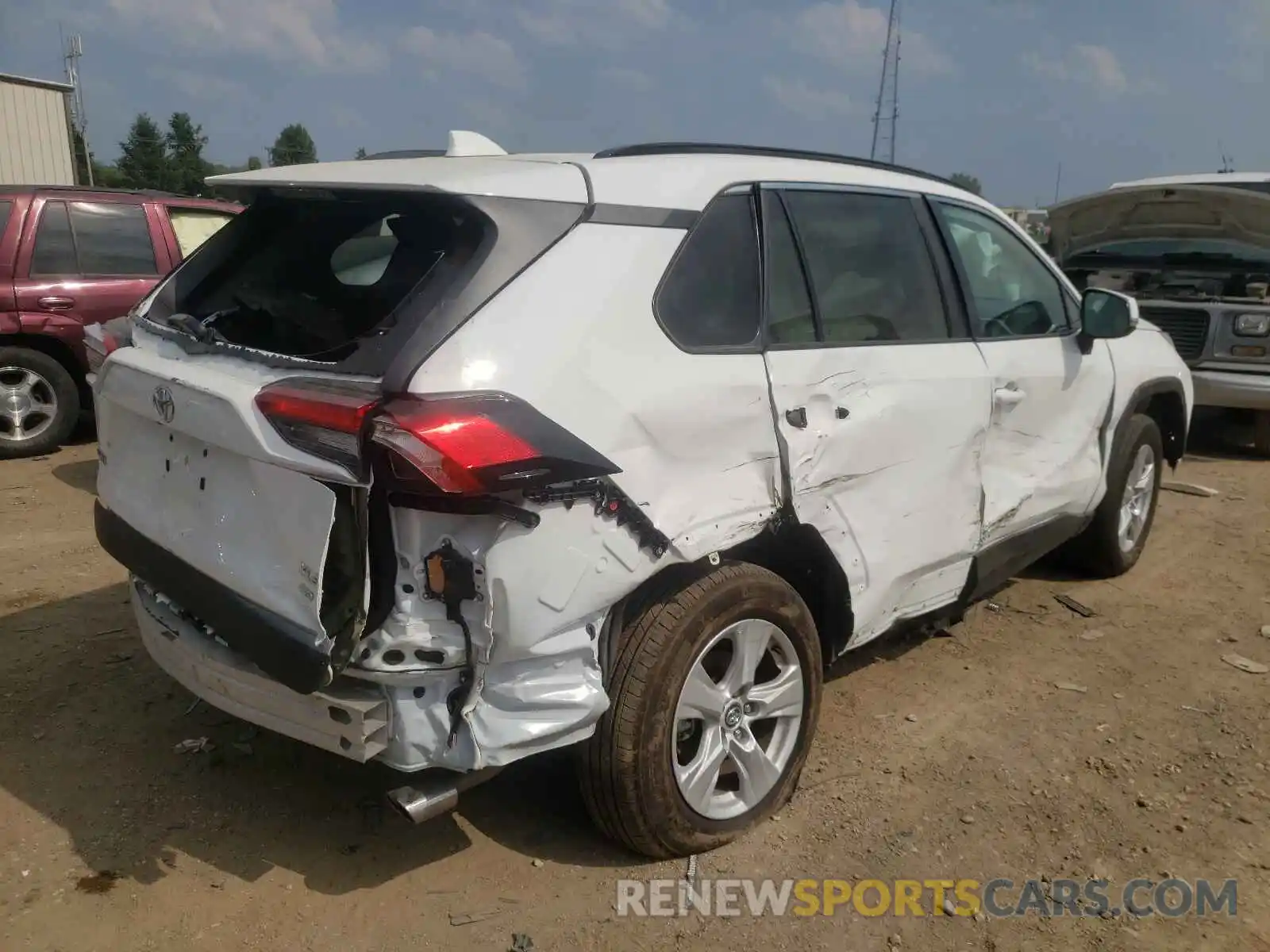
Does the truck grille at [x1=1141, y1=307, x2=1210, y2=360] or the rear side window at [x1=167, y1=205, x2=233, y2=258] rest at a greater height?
the rear side window at [x1=167, y1=205, x2=233, y2=258]

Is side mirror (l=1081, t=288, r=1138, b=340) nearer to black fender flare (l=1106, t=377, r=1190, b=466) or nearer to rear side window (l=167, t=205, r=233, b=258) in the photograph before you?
black fender flare (l=1106, t=377, r=1190, b=466)

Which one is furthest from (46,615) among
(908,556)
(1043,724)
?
(1043,724)

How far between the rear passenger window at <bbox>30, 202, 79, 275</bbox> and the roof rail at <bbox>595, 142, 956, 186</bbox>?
5965mm

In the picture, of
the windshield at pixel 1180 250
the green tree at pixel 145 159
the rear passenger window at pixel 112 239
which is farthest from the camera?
the green tree at pixel 145 159

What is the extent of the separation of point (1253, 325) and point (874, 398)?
618cm

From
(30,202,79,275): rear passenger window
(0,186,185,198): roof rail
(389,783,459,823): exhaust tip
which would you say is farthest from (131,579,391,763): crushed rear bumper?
(0,186,185,198): roof rail

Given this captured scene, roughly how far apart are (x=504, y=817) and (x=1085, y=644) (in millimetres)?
2743

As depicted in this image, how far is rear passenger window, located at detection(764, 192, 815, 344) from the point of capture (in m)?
2.91

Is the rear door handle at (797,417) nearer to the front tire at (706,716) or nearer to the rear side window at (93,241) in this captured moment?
the front tire at (706,716)

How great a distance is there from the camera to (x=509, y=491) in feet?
7.12

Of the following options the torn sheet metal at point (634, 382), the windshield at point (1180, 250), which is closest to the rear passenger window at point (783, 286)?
the torn sheet metal at point (634, 382)

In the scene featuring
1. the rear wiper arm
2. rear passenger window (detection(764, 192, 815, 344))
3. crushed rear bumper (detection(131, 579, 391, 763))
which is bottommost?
crushed rear bumper (detection(131, 579, 391, 763))

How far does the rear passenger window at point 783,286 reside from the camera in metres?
2.91

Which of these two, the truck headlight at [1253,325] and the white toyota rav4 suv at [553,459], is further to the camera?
the truck headlight at [1253,325]
